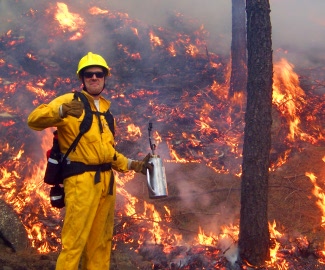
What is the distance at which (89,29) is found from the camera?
47.6 ft

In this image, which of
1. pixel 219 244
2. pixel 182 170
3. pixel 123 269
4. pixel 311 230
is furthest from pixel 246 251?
pixel 182 170

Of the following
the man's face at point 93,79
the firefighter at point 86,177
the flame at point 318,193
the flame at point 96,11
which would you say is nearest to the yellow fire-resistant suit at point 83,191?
the firefighter at point 86,177

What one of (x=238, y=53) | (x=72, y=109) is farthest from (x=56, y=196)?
(x=238, y=53)

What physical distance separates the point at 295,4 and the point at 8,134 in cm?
1998

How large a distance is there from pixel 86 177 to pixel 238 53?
8589 millimetres

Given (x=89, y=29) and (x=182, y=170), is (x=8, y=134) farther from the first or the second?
(x=89, y=29)

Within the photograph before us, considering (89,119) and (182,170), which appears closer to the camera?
(89,119)

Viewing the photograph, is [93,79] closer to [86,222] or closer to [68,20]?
[86,222]

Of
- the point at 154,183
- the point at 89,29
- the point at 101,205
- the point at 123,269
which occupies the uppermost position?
the point at 89,29

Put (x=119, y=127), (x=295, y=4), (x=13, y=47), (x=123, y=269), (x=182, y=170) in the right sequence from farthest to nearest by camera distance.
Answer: (x=295, y=4), (x=13, y=47), (x=119, y=127), (x=182, y=170), (x=123, y=269)

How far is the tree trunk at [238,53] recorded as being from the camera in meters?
10.7

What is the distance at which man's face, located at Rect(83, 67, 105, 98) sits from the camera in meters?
3.81

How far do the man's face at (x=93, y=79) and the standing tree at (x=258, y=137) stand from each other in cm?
226

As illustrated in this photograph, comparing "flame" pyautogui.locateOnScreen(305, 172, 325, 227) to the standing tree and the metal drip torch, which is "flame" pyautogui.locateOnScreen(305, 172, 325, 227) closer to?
the standing tree
